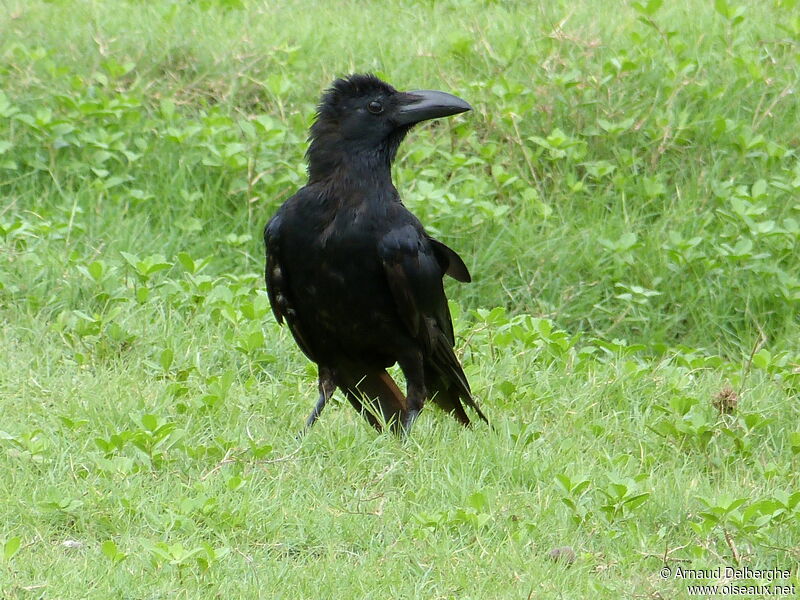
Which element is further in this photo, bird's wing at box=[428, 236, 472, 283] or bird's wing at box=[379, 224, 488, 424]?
bird's wing at box=[428, 236, 472, 283]

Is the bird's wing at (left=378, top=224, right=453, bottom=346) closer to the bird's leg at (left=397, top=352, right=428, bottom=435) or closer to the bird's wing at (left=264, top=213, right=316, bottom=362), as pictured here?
the bird's leg at (left=397, top=352, right=428, bottom=435)

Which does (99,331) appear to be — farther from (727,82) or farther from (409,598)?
(727,82)

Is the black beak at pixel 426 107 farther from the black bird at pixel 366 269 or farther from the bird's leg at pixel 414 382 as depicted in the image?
the bird's leg at pixel 414 382

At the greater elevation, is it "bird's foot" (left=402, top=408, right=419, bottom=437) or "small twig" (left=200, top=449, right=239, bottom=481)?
"small twig" (left=200, top=449, right=239, bottom=481)

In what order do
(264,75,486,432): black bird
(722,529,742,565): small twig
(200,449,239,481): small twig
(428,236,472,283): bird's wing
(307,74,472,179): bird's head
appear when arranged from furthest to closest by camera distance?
(428,236,472,283): bird's wing < (307,74,472,179): bird's head < (264,75,486,432): black bird < (200,449,239,481): small twig < (722,529,742,565): small twig

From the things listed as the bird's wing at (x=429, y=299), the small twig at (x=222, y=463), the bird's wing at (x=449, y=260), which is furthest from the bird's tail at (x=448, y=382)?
the small twig at (x=222, y=463)

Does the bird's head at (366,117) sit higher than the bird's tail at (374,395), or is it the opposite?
the bird's head at (366,117)

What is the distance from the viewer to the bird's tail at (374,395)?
4816mm

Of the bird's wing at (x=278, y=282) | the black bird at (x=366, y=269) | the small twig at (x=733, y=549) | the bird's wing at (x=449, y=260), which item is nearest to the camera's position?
the small twig at (x=733, y=549)

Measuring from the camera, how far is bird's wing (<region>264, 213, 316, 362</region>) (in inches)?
182

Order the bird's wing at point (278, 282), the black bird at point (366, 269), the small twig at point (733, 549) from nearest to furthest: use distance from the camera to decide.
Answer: the small twig at point (733, 549), the black bird at point (366, 269), the bird's wing at point (278, 282)

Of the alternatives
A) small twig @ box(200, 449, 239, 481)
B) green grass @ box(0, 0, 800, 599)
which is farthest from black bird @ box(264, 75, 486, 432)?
small twig @ box(200, 449, 239, 481)

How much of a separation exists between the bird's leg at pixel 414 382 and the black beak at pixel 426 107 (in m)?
0.93

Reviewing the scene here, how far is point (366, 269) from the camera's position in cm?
454
